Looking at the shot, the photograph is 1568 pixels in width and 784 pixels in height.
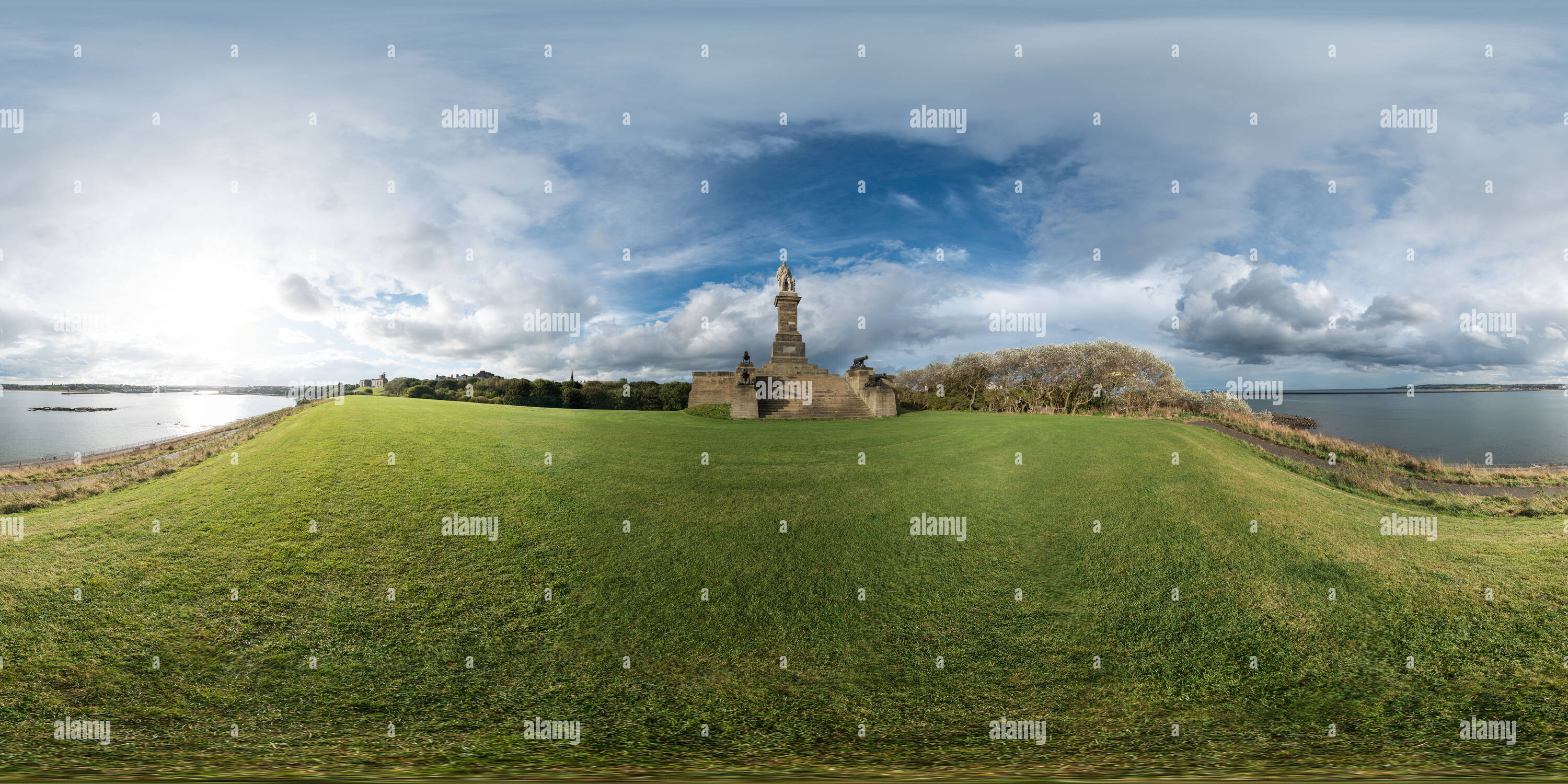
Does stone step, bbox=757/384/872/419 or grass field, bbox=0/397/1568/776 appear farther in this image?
stone step, bbox=757/384/872/419

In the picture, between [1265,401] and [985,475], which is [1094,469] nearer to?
[985,475]

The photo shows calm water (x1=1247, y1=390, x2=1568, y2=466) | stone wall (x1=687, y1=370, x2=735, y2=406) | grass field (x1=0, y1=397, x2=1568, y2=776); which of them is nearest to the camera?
grass field (x1=0, y1=397, x2=1568, y2=776)

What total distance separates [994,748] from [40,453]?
47.6 m

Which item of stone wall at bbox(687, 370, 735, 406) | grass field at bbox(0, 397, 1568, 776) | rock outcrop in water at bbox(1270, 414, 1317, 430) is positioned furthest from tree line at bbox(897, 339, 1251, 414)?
grass field at bbox(0, 397, 1568, 776)

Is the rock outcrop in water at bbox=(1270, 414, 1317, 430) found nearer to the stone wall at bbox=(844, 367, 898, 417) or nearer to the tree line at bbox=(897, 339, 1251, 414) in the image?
the tree line at bbox=(897, 339, 1251, 414)

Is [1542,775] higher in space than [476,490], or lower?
lower

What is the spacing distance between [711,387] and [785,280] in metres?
8.87

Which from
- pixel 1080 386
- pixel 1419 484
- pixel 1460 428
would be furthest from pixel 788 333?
pixel 1460 428

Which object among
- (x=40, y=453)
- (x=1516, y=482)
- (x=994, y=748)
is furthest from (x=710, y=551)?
(x=40, y=453)

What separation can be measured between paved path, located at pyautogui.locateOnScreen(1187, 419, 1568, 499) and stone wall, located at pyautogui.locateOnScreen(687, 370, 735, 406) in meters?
21.7

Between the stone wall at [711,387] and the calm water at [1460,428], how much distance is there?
28.1m

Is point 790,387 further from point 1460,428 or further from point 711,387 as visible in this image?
point 1460,428

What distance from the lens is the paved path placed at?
12.6 metres

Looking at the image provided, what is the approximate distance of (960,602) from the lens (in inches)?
245
